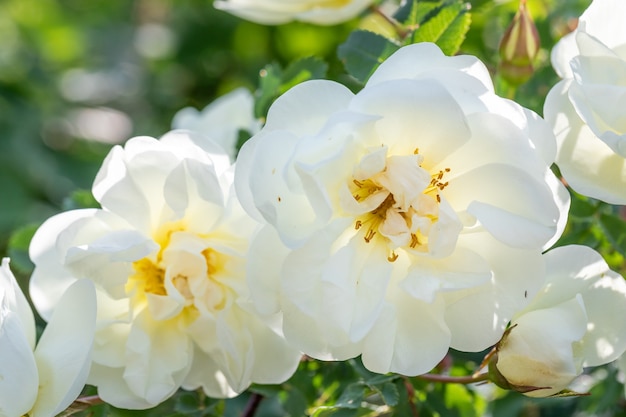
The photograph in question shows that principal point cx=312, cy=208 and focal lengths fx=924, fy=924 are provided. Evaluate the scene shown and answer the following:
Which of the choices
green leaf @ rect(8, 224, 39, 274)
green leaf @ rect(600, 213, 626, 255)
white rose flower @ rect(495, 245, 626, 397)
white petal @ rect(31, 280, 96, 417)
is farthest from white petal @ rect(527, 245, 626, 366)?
green leaf @ rect(8, 224, 39, 274)

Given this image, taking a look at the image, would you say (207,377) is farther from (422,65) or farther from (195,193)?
(422,65)

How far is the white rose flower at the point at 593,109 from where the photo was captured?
64cm

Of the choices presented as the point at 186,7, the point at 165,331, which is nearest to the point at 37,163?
the point at 186,7

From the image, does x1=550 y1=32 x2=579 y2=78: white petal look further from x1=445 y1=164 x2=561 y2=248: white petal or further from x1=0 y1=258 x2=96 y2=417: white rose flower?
x1=0 y1=258 x2=96 y2=417: white rose flower

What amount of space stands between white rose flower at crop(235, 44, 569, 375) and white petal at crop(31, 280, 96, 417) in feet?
0.45

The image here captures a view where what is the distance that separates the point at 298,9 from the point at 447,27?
0.29 meters

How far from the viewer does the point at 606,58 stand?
65cm

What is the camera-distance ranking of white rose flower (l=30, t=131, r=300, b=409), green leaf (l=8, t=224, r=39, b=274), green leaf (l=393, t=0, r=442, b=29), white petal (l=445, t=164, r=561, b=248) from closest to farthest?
white petal (l=445, t=164, r=561, b=248)
white rose flower (l=30, t=131, r=300, b=409)
green leaf (l=393, t=0, r=442, b=29)
green leaf (l=8, t=224, r=39, b=274)

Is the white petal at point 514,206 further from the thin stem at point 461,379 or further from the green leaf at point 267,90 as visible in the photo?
the green leaf at point 267,90

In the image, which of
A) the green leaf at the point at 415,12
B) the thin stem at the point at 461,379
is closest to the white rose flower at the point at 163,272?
the thin stem at the point at 461,379

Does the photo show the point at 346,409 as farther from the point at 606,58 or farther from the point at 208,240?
the point at 606,58

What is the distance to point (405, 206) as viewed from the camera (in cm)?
64

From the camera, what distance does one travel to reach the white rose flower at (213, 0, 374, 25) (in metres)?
0.98

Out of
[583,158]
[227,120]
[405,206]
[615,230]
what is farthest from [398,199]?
[227,120]
